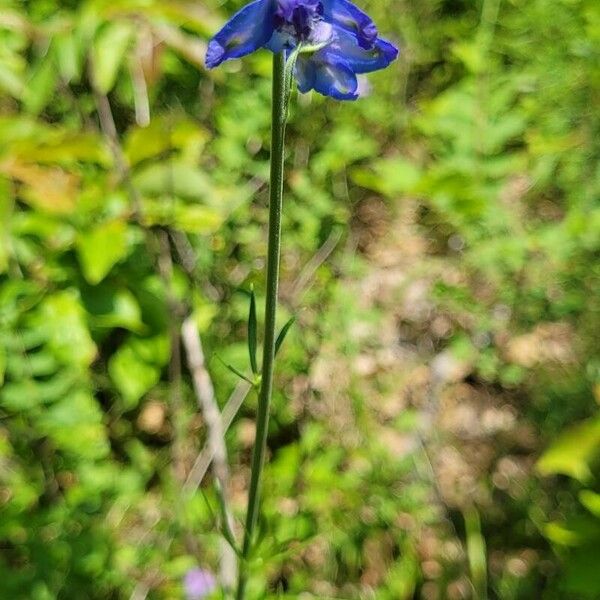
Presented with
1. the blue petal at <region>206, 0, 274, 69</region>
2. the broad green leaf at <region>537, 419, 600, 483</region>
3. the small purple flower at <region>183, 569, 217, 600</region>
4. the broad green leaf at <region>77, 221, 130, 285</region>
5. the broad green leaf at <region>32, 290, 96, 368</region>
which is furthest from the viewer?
the small purple flower at <region>183, 569, 217, 600</region>

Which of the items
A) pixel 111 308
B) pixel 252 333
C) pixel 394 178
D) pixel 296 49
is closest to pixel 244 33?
pixel 296 49

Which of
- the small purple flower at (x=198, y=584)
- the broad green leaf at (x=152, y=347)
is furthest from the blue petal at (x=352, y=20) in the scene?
the small purple flower at (x=198, y=584)

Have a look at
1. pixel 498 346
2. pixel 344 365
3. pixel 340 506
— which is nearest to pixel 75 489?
pixel 340 506

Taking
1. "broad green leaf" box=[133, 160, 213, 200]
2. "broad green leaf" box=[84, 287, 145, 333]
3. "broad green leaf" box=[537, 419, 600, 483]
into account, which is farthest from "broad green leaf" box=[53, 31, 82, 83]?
"broad green leaf" box=[537, 419, 600, 483]

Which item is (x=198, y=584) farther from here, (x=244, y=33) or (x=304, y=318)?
(x=244, y=33)

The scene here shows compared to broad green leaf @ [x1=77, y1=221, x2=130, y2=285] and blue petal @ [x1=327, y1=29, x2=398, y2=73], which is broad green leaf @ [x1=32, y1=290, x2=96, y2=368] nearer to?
broad green leaf @ [x1=77, y1=221, x2=130, y2=285]

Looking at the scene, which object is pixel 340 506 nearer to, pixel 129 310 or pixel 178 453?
pixel 178 453

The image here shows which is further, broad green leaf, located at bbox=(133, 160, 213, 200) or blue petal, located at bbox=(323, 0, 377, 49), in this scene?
broad green leaf, located at bbox=(133, 160, 213, 200)
